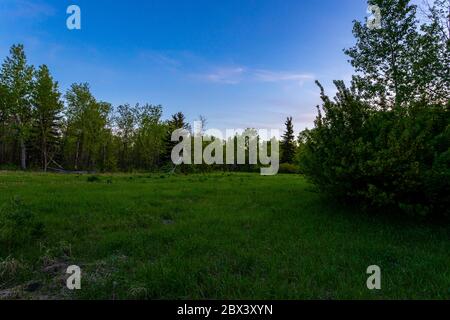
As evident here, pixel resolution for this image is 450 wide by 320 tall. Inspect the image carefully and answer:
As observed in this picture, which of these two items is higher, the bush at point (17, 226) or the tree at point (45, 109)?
the tree at point (45, 109)

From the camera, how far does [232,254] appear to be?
4980 millimetres

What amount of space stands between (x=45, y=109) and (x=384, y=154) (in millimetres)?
49674

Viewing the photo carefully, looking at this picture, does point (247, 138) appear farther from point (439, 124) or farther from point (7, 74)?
point (439, 124)

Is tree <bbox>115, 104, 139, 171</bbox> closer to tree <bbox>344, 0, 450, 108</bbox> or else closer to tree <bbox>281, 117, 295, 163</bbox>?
tree <bbox>281, 117, 295, 163</bbox>

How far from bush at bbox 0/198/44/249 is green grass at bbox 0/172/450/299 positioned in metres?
0.18

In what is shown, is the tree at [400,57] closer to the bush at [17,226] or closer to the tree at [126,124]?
the bush at [17,226]

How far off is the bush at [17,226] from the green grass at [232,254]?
18 cm

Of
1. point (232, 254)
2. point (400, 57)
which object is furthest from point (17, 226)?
point (400, 57)

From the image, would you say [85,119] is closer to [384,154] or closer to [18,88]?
[18,88]

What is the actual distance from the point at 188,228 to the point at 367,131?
5.12 m

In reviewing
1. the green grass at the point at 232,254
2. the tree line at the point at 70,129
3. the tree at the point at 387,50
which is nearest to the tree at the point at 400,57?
the tree at the point at 387,50

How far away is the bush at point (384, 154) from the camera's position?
6.14m

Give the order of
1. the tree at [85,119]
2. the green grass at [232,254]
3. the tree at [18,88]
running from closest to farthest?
the green grass at [232,254], the tree at [18,88], the tree at [85,119]
